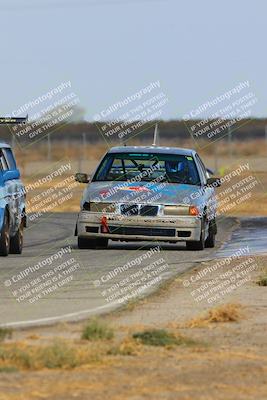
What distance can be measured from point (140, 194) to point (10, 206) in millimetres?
2260

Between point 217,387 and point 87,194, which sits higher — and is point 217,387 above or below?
below

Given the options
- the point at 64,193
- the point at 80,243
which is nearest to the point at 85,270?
the point at 80,243

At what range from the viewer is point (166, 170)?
23.0m

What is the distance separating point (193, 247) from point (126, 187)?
1463 mm

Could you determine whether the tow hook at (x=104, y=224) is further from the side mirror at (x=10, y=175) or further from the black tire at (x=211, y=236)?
the black tire at (x=211, y=236)

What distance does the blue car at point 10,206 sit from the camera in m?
20.5

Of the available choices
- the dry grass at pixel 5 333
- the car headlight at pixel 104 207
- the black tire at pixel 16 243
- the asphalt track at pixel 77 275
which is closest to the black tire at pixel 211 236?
the asphalt track at pixel 77 275

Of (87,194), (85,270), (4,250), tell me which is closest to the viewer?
(85,270)

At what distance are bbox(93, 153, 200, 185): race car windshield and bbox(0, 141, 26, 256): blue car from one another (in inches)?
58.0

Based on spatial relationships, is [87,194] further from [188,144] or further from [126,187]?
[188,144]

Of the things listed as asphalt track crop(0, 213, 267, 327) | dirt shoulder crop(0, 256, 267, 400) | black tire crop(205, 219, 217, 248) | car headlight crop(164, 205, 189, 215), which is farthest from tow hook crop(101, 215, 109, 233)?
dirt shoulder crop(0, 256, 267, 400)

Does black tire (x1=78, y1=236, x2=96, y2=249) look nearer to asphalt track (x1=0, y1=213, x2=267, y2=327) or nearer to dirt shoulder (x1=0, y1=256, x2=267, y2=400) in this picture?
asphalt track (x1=0, y1=213, x2=267, y2=327)

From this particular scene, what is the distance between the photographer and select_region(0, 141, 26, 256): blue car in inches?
807

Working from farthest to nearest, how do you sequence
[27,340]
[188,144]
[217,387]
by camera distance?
1. [188,144]
2. [27,340]
3. [217,387]
